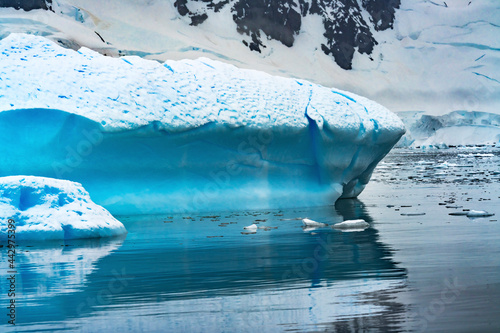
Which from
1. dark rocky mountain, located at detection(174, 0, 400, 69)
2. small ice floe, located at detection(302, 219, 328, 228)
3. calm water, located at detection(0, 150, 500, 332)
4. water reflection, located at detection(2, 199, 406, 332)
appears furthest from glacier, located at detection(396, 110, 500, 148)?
water reflection, located at detection(2, 199, 406, 332)

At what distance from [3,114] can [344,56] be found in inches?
3568

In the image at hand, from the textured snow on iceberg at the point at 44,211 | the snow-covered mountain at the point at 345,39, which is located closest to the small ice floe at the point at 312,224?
the textured snow on iceberg at the point at 44,211

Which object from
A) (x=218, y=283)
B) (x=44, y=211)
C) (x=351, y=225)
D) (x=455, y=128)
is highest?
(x=455, y=128)

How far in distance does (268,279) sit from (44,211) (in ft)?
11.6

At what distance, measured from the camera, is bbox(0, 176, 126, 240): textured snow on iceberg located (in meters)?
7.87

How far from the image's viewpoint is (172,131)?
10500mm

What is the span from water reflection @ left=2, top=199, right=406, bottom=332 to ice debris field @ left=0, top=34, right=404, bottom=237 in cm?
224

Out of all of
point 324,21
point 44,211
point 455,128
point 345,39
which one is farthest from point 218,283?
point 345,39

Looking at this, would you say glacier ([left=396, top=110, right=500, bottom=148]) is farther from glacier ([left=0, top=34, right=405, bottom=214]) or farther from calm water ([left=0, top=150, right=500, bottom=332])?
calm water ([left=0, top=150, right=500, bottom=332])

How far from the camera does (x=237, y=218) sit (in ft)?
33.5

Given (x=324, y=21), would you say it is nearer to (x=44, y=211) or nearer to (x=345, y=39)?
(x=345, y=39)

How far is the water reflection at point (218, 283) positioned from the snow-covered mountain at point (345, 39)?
6414 centimetres

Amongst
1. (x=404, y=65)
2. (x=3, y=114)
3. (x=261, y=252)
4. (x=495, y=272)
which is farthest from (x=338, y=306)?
(x=404, y=65)

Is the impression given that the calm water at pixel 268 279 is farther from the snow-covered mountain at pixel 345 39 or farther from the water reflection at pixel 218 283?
the snow-covered mountain at pixel 345 39
